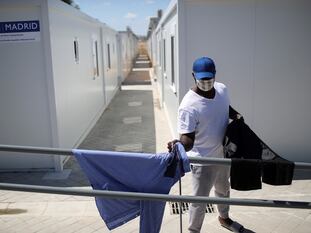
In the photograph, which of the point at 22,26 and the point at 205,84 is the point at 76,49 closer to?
the point at 22,26

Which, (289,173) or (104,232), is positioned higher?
(289,173)

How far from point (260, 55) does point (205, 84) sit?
3.26 m

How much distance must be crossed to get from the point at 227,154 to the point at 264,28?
3535 millimetres

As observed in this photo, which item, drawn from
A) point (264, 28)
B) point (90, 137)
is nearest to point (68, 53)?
point (90, 137)

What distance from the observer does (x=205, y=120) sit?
3.55 m

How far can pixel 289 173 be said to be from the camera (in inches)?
107

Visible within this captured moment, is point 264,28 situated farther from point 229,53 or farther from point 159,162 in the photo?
point 159,162

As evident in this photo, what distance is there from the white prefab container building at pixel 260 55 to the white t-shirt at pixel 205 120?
2.77m

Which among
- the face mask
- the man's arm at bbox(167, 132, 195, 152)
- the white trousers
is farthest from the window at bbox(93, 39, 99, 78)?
the man's arm at bbox(167, 132, 195, 152)

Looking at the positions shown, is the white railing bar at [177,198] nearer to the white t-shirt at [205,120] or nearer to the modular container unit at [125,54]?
the white t-shirt at [205,120]

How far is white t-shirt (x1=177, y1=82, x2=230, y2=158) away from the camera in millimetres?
3500

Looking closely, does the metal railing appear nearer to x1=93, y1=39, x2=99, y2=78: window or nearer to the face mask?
the face mask

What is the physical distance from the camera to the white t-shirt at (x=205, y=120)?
350cm

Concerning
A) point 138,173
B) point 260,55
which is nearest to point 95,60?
point 260,55
